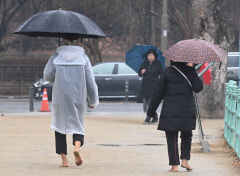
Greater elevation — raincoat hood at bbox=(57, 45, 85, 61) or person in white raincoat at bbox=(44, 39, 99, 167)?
raincoat hood at bbox=(57, 45, 85, 61)

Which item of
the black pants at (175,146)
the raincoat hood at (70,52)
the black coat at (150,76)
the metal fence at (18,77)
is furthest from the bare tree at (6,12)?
the black pants at (175,146)

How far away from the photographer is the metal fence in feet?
99.7

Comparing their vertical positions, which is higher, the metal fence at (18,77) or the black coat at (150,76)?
the black coat at (150,76)

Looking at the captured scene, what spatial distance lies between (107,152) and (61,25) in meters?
2.69

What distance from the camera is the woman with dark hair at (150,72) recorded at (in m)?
17.8

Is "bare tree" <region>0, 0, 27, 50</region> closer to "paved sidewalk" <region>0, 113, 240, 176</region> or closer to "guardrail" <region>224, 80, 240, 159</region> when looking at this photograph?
"paved sidewalk" <region>0, 113, 240, 176</region>

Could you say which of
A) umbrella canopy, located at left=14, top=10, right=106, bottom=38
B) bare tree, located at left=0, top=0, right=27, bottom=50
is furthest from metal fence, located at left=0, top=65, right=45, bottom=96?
umbrella canopy, located at left=14, top=10, right=106, bottom=38

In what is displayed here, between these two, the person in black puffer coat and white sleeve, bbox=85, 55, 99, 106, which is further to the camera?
white sleeve, bbox=85, 55, 99, 106

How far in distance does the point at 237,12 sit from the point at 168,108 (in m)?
37.9

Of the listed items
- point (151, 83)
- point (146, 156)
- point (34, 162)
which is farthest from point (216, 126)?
point (34, 162)

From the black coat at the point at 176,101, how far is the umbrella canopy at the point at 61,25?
107 centimetres

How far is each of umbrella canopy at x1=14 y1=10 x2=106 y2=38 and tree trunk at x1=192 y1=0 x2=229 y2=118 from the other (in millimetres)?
9698

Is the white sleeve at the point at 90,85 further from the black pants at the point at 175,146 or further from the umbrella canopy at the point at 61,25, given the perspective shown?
the black pants at the point at 175,146

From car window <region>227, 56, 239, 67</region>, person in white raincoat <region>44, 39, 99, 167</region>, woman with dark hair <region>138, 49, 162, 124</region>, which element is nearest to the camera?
person in white raincoat <region>44, 39, 99, 167</region>
